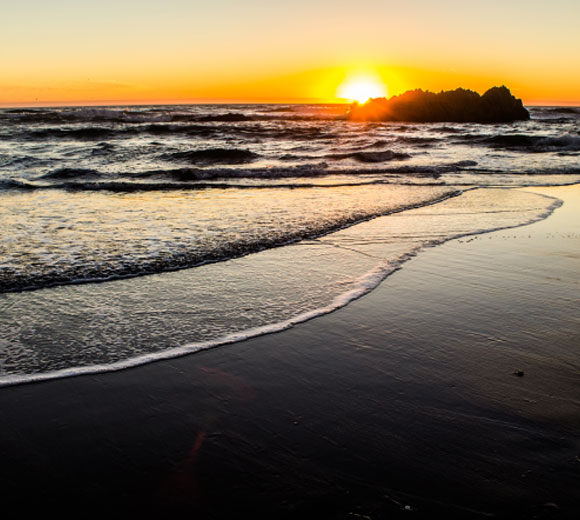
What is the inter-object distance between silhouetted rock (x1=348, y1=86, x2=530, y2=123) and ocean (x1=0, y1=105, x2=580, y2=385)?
37.9 metres

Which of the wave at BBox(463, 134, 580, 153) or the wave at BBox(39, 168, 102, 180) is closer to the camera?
the wave at BBox(39, 168, 102, 180)

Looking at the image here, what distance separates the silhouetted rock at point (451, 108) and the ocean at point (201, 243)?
3785 cm

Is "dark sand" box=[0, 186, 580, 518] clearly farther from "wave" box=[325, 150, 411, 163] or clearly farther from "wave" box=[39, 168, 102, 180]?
"wave" box=[325, 150, 411, 163]

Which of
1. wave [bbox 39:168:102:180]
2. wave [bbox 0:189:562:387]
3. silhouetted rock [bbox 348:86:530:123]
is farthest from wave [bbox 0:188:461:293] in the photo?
silhouetted rock [bbox 348:86:530:123]

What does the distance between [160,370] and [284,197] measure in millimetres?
7135

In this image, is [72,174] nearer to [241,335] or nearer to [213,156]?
[213,156]

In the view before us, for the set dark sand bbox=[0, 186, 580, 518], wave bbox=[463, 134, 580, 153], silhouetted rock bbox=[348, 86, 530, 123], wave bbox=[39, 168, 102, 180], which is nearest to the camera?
dark sand bbox=[0, 186, 580, 518]

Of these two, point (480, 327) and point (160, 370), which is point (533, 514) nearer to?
point (480, 327)

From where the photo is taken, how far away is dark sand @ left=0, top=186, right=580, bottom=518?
2072 mm

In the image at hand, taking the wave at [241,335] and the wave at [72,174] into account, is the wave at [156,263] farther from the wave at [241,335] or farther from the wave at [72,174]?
the wave at [72,174]

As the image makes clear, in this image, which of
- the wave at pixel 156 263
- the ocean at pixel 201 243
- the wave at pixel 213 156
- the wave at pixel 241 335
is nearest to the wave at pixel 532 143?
the ocean at pixel 201 243

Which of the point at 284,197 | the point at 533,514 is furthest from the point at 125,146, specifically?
the point at 533,514

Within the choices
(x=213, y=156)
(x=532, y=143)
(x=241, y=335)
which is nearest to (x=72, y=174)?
(x=213, y=156)

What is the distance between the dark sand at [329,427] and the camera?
6.80 feet
